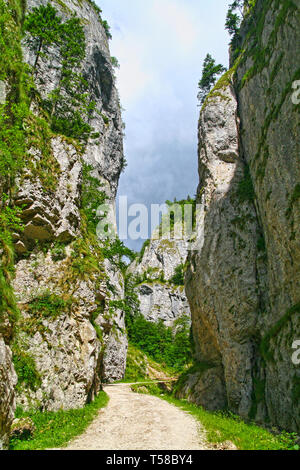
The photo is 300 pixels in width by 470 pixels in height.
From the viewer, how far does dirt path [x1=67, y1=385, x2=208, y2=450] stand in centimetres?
841

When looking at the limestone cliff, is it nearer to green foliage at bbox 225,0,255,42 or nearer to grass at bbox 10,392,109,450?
grass at bbox 10,392,109,450

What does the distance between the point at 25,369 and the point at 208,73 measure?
45.6 metres

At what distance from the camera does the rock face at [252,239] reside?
1481 cm

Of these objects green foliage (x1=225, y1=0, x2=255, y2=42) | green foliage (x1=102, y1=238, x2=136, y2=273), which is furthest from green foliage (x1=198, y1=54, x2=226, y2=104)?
green foliage (x1=102, y1=238, x2=136, y2=273)

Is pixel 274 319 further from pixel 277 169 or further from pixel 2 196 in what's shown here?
pixel 2 196

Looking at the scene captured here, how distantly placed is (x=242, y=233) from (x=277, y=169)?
619 cm

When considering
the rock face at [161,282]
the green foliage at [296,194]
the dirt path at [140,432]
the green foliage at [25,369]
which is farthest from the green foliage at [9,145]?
the rock face at [161,282]

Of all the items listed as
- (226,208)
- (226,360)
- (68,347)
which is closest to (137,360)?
(226,360)

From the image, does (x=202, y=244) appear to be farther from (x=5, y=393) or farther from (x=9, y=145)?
(x=5, y=393)

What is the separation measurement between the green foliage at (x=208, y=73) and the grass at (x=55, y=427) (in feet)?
144

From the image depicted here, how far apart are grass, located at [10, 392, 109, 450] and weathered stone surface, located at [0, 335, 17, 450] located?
531 mm

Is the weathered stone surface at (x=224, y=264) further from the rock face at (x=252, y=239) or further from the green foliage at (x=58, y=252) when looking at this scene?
the green foliage at (x=58, y=252)

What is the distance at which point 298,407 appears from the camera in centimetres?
1214

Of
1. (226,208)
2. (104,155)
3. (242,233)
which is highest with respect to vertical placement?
(104,155)
